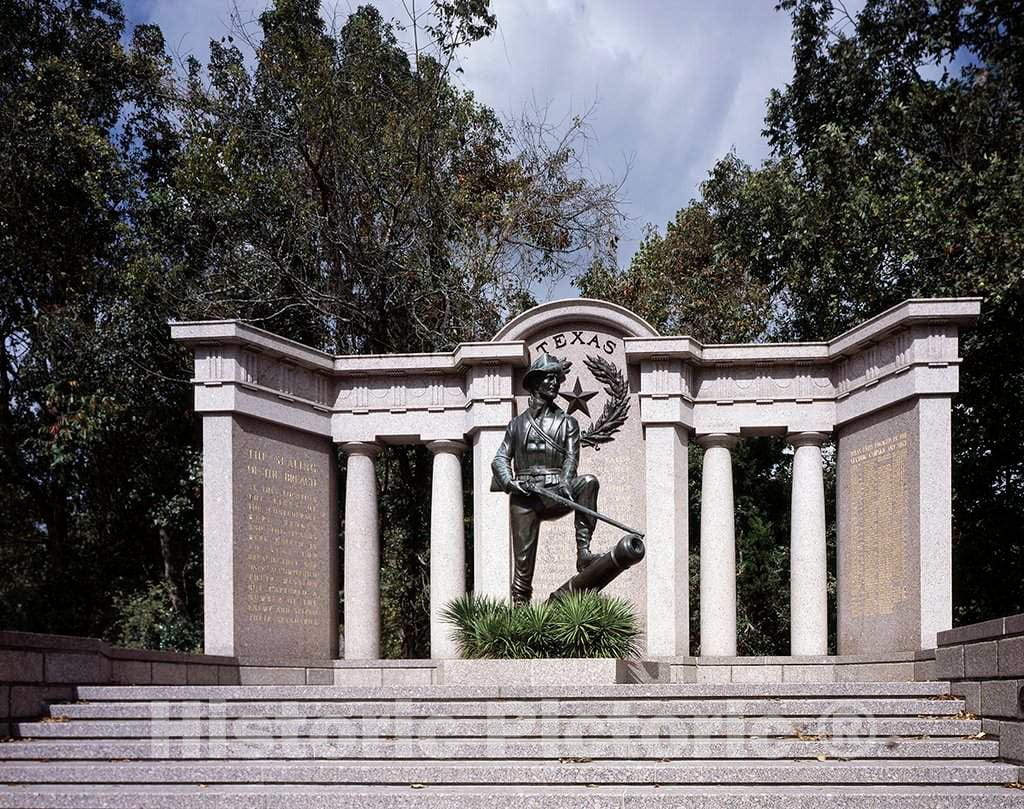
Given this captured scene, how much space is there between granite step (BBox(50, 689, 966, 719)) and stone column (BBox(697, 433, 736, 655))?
313 inches

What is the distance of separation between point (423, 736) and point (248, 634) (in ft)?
28.1

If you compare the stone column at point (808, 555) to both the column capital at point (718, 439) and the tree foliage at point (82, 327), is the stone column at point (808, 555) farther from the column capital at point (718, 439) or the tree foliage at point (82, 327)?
the tree foliage at point (82, 327)

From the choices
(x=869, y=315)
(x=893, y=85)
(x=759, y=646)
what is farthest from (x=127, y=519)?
(x=893, y=85)

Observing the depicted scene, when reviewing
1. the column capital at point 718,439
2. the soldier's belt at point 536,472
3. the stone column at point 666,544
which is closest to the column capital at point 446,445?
the stone column at point 666,544

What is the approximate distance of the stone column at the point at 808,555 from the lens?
67.2 ft

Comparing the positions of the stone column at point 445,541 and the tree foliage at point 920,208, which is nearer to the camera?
the stone column at point 445,541

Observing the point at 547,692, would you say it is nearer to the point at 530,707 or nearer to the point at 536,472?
the point at 530,707

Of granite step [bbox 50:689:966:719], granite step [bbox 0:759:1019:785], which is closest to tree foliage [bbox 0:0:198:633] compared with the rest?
granite step [bbox 50:689:966:719]

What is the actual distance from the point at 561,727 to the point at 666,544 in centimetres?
937

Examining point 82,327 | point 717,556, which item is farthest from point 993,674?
point 82,327

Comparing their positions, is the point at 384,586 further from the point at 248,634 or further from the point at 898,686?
the point at 898,686

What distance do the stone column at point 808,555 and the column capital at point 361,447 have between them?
7.74 m

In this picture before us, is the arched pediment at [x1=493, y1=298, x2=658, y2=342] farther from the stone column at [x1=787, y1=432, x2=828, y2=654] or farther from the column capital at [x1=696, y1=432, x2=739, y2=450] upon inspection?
the stone column at [x1=787, y1=432, x2=828, y2=654]

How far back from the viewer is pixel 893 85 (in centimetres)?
2680
